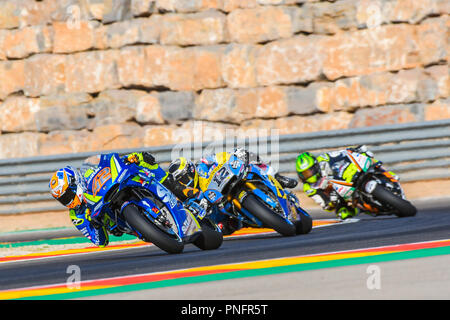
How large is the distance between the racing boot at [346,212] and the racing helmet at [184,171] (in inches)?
114

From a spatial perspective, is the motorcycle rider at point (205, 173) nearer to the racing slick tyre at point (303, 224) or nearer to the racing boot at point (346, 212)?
the racing slick tyre at point (303, 224)

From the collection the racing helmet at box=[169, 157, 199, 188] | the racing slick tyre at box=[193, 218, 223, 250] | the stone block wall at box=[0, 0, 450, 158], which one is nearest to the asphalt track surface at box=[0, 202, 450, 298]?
the racing slick tyre at box=[193, 218, 223, 250]

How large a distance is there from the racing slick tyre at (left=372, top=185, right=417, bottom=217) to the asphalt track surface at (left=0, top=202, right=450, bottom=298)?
120 millimetres

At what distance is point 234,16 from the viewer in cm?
1722

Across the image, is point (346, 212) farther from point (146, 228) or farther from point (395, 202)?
point (146, 228)

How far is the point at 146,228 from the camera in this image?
7832mm

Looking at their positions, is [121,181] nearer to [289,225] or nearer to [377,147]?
[289,225]

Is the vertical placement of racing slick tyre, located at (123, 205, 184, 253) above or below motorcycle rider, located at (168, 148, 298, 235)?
below

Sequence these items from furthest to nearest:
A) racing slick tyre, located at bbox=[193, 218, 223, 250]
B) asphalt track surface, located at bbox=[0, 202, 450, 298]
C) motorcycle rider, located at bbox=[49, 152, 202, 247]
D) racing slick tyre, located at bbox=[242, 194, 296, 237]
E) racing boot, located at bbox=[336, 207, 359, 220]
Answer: racing boot, located at bbox=[336, 207, 359, 220] < racing slick tyre, located at bbox=[242, 194, 296, 237] < racing slick tyre, located at bbox=[193, 218, 223, 250] < motorcycle rider, located at bbox=[49, 152, 202, 247] < asphalt track surface, located at bbox=[0, 202, 450, 298]

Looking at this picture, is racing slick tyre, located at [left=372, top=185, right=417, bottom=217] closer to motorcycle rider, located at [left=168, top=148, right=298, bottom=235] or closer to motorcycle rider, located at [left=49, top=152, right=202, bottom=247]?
motorcycle rider, located at [left=168, top=148, right=298, bottom=235]

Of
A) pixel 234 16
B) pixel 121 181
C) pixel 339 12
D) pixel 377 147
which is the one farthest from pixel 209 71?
pixel 121 181

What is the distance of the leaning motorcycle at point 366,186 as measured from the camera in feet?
36.4

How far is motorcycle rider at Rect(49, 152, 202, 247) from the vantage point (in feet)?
28.7

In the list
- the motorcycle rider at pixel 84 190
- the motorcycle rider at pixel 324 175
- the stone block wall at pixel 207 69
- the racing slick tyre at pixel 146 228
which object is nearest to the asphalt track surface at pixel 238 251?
the racing slick tyre at pixel 146 228
